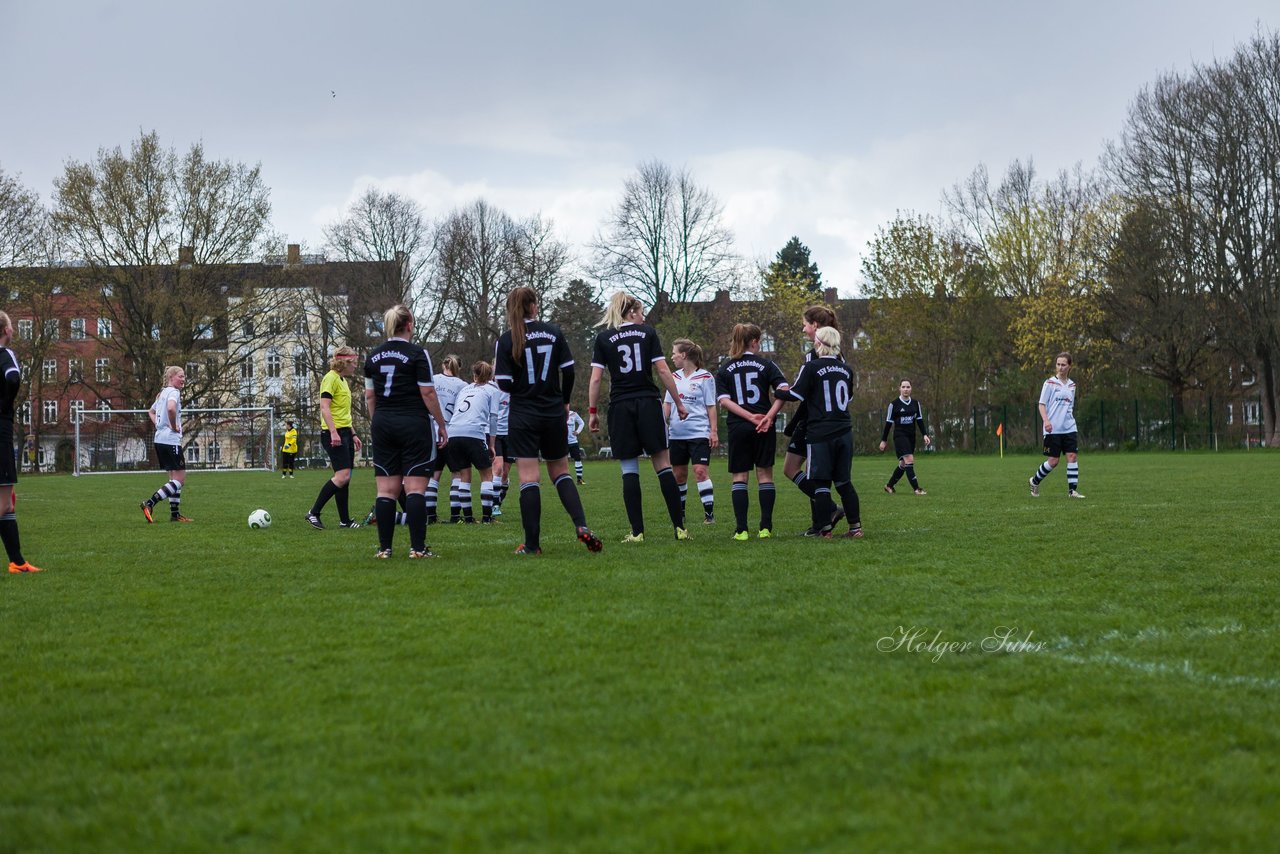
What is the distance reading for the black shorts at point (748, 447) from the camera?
1028 cm

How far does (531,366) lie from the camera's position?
876cm

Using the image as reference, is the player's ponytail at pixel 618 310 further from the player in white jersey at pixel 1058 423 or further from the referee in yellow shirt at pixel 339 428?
the player in white jersey at pixel 1058 423

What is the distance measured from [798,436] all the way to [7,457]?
21.2 feet

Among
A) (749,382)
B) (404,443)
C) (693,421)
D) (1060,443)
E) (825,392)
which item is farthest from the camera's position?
(1060,443)

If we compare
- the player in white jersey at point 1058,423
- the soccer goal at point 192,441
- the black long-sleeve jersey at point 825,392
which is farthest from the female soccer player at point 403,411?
the soccer goal at point 192,441

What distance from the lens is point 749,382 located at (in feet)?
34.2

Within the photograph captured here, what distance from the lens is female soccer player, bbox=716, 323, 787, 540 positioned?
33.6ft

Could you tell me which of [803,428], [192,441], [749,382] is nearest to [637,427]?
[749,382]

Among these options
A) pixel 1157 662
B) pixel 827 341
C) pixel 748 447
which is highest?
pixel 827 341

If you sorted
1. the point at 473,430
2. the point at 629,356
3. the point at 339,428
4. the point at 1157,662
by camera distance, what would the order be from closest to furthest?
the point at 1157,662, the point at 629,356, the point at 339,428, the point at 473,430

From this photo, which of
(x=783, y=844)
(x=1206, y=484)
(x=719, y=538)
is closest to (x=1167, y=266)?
(x=1206, y=484)

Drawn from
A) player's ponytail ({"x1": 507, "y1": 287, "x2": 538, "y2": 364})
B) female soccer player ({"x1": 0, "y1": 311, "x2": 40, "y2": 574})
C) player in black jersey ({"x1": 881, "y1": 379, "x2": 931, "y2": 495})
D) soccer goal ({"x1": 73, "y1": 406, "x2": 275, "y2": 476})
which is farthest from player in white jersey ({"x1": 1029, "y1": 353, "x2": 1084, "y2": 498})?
soccer goal ({"x1": 73, "y1": 406, "x2": 275, "y2": 476})

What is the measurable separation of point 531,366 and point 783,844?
6324 mm

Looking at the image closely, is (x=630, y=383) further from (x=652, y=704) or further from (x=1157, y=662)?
(x=652, y=704)
